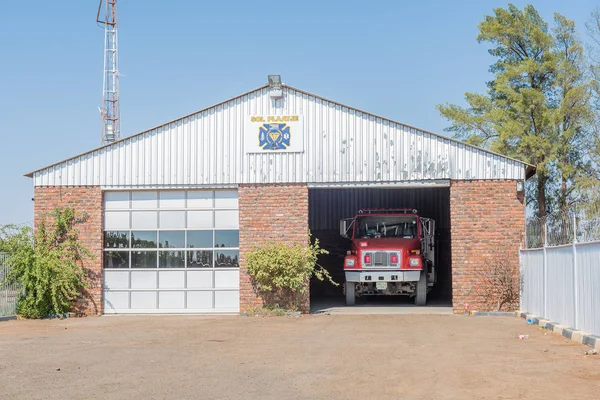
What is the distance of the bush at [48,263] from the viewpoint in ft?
68.1

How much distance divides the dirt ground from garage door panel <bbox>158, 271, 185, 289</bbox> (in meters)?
2.93

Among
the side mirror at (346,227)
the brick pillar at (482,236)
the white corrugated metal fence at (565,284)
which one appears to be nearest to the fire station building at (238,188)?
the brick pillar at (482,236)

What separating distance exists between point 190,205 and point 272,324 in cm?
467

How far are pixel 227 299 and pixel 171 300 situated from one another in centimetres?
154

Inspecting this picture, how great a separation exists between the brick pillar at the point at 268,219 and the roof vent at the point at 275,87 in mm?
2362

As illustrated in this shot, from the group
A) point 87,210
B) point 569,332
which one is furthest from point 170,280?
point 569,332

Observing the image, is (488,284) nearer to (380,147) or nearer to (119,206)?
(380,147)

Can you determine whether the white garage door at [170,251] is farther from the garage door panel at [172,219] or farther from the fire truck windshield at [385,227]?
the fire truck windshield at [385,227]

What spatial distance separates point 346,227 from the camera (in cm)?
Result: 2444

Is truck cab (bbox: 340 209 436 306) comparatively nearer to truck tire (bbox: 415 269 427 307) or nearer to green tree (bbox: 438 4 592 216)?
truck tire (bbox: 415 269 427 307)

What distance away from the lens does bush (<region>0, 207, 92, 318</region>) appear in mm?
20766

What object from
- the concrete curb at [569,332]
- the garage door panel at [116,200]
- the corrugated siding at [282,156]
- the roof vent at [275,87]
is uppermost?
the roof vent at [275,87]

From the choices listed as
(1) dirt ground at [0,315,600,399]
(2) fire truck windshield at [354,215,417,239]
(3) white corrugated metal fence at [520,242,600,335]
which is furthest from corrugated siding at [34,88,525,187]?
(1) dirt ground at [0,315,600,399]

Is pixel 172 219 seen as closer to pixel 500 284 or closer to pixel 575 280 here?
→ pixel 500 284
